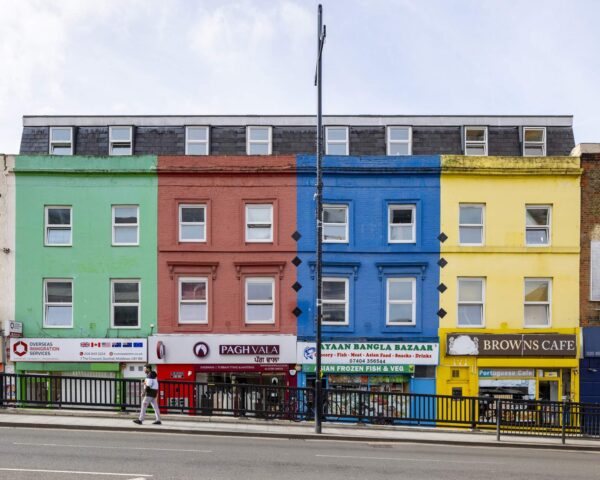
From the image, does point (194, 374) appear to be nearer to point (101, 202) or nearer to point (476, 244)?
point (101, 202)

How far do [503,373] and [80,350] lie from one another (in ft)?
50.3

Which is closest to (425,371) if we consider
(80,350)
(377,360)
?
(377,360)

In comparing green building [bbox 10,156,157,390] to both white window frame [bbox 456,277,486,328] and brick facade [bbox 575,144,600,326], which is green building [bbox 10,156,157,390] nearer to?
white window frame [bbox 456,277,486,328]

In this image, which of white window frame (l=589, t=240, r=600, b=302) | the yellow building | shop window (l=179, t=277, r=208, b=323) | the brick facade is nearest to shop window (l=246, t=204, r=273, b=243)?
shop window (l=179, t=277, r=208, b=323)

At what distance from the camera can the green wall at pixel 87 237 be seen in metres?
22.0

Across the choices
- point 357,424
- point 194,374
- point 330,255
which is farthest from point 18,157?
point 357,424

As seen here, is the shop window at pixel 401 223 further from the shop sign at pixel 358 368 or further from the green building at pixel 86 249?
the green building at pixel 86 249

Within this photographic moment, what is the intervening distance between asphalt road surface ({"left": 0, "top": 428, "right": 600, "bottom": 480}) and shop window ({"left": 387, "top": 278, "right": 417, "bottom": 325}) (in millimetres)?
7632

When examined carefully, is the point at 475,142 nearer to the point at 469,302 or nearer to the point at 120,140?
the point at 469,302

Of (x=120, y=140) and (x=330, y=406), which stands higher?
(x=120, y=140)

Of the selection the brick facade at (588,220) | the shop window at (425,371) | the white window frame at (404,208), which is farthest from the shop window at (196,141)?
the brick facade at (588,220)

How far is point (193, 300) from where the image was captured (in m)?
22.2

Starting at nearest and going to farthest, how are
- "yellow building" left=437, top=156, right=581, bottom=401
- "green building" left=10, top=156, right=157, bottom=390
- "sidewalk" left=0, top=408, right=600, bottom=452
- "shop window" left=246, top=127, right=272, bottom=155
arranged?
1. "sidewalk" left=0, top=408, right=600, bottom=452
2. "yellow building" left=437, top=156, right=581, bottom=401
3. "green building" left=10, top=156, right=157, bottom=390
4. "shop window" left=246, top=127, right=272, bottom=155

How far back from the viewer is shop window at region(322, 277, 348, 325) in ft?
73.2
